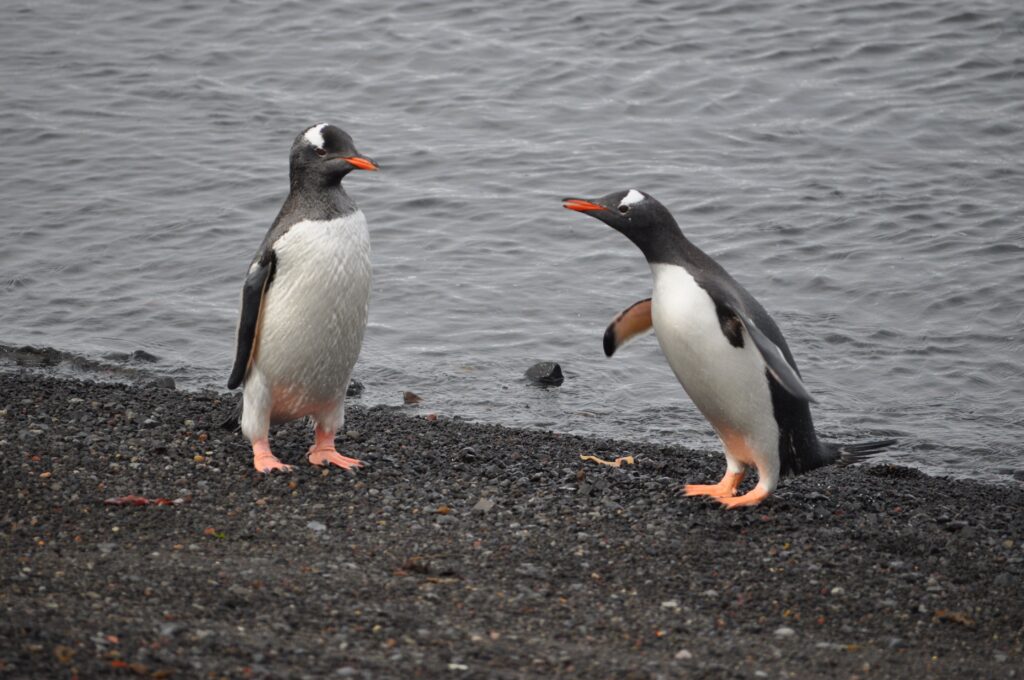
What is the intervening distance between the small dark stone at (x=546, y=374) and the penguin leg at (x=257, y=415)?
312 centimetres

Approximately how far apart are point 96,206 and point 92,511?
28.0 feet

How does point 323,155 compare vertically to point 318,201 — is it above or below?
above

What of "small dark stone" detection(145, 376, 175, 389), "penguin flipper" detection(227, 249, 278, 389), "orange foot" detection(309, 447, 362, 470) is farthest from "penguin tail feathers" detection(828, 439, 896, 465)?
"small dark stone" detection(145, 376, 175, 389)

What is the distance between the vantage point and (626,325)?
662 centimetres

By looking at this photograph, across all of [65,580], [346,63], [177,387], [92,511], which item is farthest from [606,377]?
[346,63]

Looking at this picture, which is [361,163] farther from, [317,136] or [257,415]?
[257,415]

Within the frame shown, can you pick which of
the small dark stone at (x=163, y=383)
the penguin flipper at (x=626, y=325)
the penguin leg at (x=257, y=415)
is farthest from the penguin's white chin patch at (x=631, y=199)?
the small dark stone at (x=163, y=383)

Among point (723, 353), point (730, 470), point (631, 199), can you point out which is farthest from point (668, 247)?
point (730, 470)

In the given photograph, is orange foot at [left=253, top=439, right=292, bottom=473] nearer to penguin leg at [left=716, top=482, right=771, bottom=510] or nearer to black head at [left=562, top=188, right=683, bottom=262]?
black head at [left=562, top=188, right=683, bottom=262]

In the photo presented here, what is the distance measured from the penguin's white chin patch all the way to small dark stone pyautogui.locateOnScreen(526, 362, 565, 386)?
3237 mm

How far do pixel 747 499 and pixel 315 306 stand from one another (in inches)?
85.2

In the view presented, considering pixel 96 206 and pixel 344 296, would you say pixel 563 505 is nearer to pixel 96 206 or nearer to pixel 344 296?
pixel 344 296

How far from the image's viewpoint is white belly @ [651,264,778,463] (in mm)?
5961

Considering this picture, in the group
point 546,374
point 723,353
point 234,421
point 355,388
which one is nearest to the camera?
point 723,353
